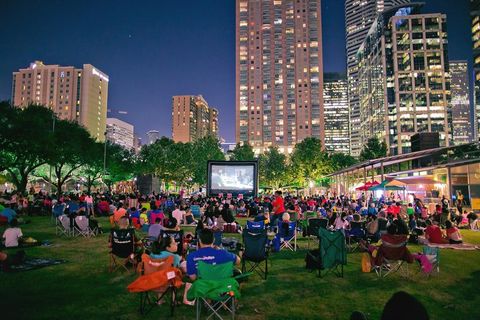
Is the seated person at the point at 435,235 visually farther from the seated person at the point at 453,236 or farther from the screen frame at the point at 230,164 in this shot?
the screen frame at the point at 230,164

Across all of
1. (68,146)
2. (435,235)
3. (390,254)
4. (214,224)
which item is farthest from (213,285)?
(68,146)

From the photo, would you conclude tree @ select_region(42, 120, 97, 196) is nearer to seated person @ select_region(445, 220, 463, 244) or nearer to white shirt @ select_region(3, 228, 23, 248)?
white shirt @ select_region(3, 228, 23, 248)

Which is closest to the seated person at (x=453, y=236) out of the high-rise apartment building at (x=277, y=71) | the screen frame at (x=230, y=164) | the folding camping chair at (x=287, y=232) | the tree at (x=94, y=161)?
the folding camping chair at (x=287, y=232)

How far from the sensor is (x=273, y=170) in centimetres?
7294

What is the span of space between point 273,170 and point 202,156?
20130 millimetres

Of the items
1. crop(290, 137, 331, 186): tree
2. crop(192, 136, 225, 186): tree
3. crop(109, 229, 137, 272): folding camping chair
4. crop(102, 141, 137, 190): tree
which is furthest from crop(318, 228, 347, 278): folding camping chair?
crop(290, 137, 331, 186): tree

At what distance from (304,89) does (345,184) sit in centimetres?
7450

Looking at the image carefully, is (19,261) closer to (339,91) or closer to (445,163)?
(445,163)

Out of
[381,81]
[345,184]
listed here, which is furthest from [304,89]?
[345,184]

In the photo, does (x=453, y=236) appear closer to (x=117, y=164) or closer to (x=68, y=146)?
(x=68, y=146)

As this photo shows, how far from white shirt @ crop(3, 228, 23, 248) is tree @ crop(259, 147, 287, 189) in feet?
205

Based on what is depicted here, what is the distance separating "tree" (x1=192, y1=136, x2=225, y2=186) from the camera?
58.1m

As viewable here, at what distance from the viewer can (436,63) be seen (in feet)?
323

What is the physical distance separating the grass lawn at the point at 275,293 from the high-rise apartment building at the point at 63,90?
14753 cm
